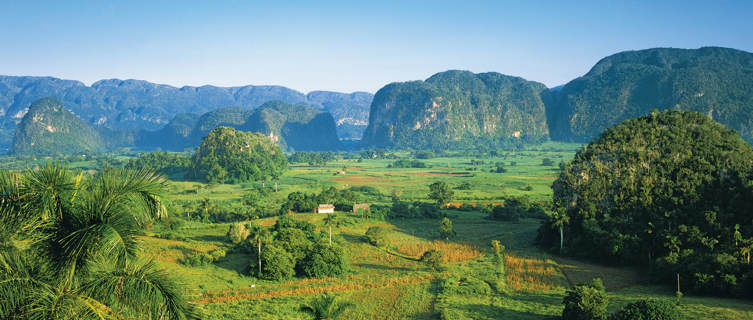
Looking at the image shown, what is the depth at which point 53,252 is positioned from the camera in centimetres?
680

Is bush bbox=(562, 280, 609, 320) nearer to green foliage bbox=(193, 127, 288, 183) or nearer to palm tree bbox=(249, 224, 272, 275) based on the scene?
palm tree bbox=(249, 224, 272, 275)

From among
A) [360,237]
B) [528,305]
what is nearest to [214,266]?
[360,237]

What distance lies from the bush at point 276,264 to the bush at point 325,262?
102cm

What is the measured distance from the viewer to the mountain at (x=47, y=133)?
563 feet

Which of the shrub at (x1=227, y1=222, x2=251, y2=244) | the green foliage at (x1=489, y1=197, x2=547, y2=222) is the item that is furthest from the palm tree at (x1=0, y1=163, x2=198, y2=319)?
the green foliage at (x1=489, y1=197, x2=547, y2=222)

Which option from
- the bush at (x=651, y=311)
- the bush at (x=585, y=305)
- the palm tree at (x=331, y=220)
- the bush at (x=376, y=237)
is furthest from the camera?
the palm tree at (x=331, y=220)

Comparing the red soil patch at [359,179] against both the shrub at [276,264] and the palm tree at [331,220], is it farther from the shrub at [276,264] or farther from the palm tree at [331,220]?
the shrub at [276,264]

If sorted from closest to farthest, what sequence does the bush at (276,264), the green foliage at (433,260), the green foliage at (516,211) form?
the bush at (276,264), the green foliage at (433,260), the green foliage at (516,211)

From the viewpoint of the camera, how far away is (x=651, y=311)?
17156 millimetres

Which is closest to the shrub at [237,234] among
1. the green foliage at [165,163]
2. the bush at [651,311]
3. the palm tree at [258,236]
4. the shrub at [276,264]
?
the palm tree at [258,236]

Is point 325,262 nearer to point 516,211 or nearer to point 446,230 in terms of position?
point 446,230

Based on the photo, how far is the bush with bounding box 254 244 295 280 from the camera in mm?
27750

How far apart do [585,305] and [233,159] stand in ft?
268

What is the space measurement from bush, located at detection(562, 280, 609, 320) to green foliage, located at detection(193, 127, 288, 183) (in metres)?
74.7
